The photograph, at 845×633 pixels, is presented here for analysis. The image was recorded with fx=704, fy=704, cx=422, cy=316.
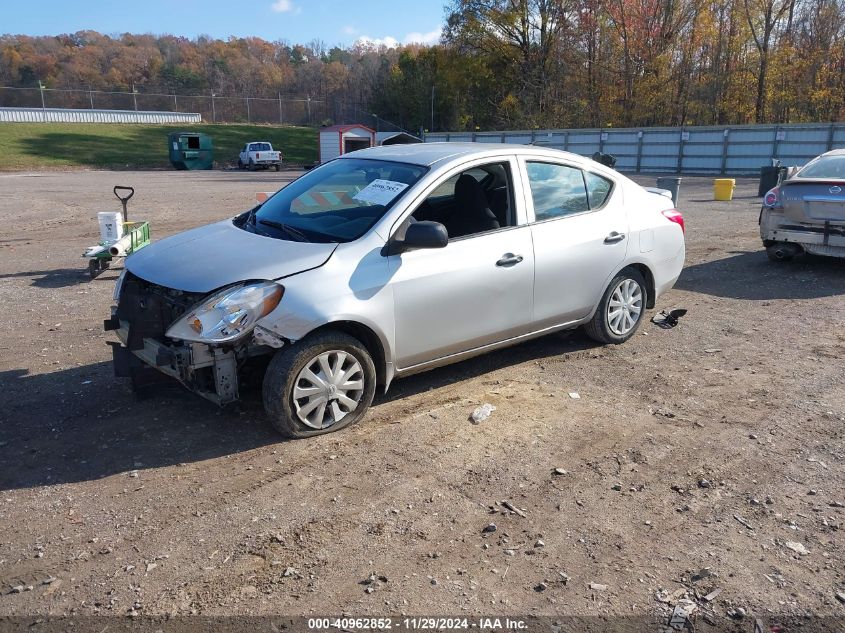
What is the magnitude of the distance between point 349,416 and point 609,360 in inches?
103

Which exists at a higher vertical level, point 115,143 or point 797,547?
point 115,143

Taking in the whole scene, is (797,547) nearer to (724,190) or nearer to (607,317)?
(607,317)

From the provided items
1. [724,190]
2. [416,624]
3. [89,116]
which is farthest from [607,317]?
[89,116]

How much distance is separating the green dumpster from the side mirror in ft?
149

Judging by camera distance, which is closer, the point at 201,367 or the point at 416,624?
the point at 416,624

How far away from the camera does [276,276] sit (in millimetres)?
4324

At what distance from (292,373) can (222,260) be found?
912 mm

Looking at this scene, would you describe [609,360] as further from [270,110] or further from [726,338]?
[270,110]

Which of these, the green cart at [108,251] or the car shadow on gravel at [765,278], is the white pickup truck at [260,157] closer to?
the green cart at [108,251]

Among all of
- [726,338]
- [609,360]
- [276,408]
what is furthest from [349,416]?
[726,338]

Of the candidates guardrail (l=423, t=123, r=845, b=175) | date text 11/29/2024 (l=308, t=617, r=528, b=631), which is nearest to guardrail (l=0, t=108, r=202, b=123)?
guardrail (l=423, t=123, r=845, b=175)

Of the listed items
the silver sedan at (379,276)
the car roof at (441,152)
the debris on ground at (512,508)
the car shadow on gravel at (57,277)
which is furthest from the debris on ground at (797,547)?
the car shadow on gravel at (57,277)

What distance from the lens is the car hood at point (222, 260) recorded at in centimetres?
435

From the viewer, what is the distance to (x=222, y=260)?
4.55m
